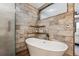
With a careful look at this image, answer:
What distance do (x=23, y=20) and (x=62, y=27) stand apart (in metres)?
0.58

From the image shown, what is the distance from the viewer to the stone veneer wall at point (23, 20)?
1.62 metres

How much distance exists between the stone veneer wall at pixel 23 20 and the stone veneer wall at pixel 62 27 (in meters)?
0.17

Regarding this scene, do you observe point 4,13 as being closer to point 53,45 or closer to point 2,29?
point 2,29

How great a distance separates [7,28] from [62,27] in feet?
2.63

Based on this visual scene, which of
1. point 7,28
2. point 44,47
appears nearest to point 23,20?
point 7,28

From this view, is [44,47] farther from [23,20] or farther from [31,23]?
[23,20]

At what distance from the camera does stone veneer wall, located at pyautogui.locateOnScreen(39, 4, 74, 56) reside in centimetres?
154

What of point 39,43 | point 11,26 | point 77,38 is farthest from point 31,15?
point 77,38

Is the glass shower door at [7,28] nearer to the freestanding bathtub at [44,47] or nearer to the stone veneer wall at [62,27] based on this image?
the freestanding bathtub at [44,47]

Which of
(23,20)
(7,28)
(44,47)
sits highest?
(23,20)

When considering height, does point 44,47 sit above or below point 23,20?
below

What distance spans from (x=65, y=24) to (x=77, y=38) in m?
0.26

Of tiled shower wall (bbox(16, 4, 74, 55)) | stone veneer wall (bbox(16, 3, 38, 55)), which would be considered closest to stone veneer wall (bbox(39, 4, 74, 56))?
tiled shower wall (bbox(16, 4, 74, 55))

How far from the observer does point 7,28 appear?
62.3 inches
